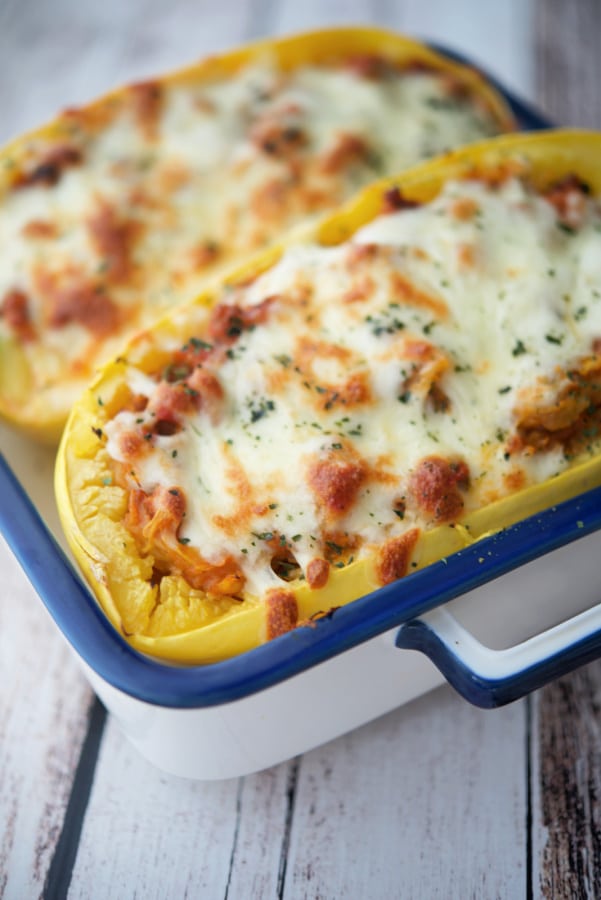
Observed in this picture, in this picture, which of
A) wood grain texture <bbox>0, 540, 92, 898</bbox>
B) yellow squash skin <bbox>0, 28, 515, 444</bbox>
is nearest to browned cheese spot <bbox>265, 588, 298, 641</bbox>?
wood grain texture <bbox>0, 540, 92, 898</bbox>

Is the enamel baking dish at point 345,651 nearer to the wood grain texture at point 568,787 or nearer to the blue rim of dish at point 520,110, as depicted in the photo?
the wood grain texture at point 568,787

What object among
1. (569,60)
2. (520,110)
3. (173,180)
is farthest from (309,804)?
(569,60)

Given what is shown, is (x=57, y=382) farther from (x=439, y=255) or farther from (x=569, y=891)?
(x=569, y=891)

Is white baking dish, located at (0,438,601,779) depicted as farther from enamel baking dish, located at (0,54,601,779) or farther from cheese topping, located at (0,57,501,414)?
cheese topping, located at (0,57,501,414)

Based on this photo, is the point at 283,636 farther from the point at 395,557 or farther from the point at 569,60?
the point at 569,60

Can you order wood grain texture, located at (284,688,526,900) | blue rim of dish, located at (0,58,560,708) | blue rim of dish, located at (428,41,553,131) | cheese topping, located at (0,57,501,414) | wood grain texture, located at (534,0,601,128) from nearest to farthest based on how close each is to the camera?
blue rim of dish, located at (0,58,560,708)
wood grain texture, located at (284,688,526,900)
cheese topping, located at (0,57,501,414)
blue rim of dish, located at (428,41,553,131)
wood grain texture, located at (534,0,601,128)

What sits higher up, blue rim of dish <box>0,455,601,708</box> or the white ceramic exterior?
blue rim of dish <box>0,455,601,708</box>
